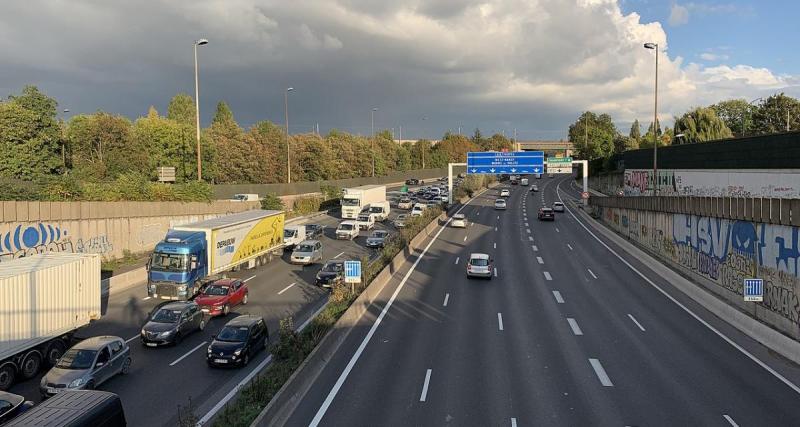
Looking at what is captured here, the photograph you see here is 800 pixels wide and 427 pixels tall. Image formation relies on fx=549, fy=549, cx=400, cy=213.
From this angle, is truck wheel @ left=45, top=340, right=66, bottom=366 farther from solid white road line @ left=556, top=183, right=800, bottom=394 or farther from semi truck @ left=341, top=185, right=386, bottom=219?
semi truck @ left=341, top=185, right=386, bottom=219

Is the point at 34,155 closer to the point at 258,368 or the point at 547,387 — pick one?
the point at 258,368

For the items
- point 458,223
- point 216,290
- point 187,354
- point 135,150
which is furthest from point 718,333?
point 135,150

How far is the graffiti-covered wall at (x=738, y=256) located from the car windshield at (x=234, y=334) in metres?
20.5

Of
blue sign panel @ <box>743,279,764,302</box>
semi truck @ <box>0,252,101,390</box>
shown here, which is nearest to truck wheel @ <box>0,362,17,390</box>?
semi truck @ <box>0,252,101,390</box>

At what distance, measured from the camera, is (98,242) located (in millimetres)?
36750

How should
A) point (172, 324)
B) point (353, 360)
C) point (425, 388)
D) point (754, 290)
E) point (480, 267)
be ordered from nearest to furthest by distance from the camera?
point (425, 388) → point (353, 360) → point (172, 324) → point (754, 290) → point (480, 267)

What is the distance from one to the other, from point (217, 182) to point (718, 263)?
72.2 meters

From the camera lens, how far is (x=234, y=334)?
65.7 feet

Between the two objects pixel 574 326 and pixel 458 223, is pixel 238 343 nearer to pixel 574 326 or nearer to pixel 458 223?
pixel 574 326

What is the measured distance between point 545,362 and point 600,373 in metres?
1.92

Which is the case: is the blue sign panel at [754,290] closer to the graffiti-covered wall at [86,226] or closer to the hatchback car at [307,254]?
the hatchback car at [307,254]

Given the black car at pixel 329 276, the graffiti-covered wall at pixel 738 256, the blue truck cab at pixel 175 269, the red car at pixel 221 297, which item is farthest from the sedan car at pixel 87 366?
the graffiti-covered wall at pixel 738 256

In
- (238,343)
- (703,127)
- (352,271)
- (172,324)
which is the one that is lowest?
(238,343)

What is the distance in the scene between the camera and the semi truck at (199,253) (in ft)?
92.2
